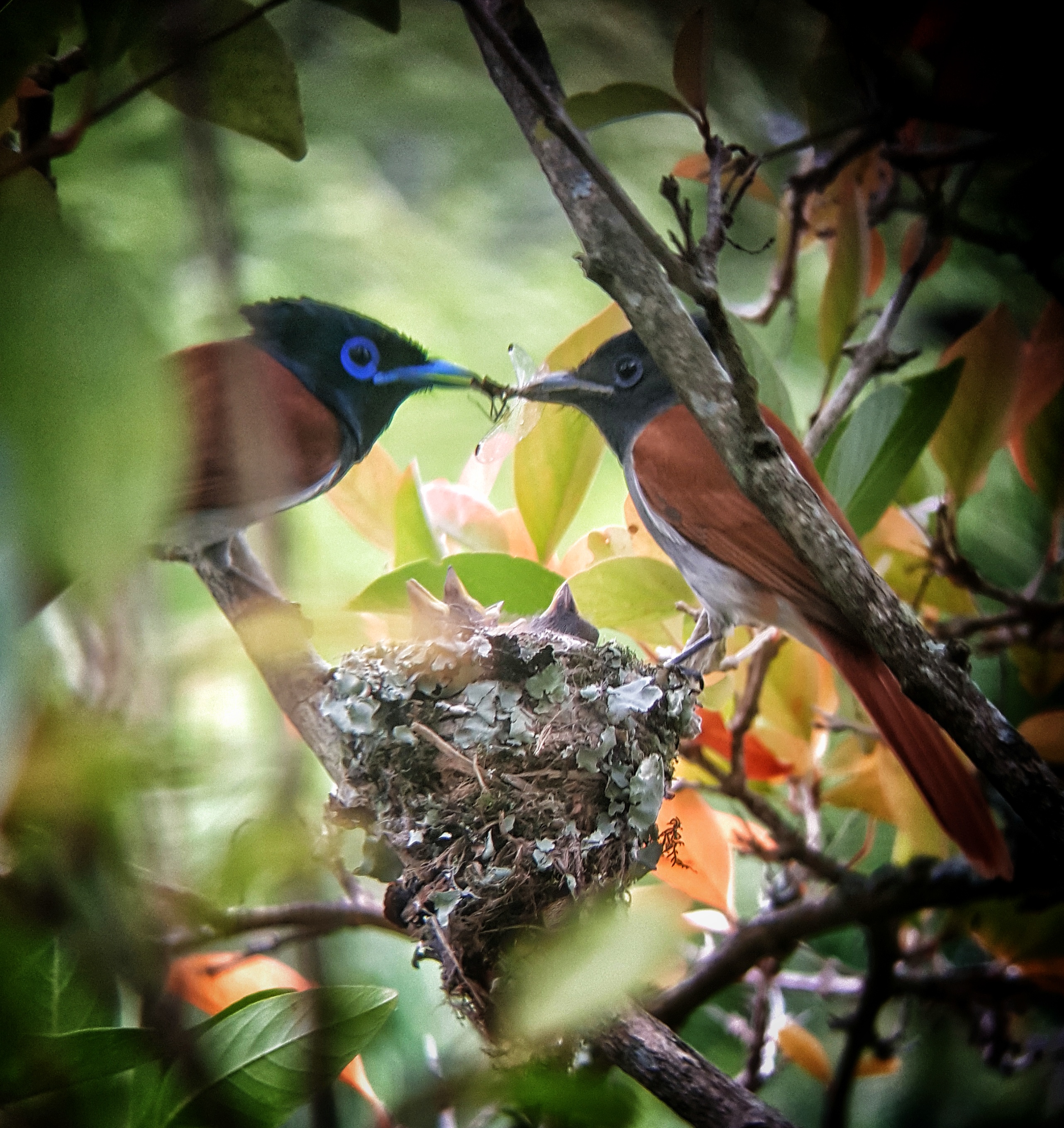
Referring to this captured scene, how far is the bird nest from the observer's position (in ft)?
1.63

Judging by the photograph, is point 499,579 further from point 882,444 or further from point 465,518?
point 882,444

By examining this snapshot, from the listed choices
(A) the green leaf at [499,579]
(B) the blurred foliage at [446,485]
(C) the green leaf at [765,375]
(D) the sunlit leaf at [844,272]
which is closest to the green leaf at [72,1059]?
(B) the blurred foliage at [446,485]

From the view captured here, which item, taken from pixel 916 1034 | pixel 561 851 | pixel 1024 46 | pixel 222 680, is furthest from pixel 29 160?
pixel 916 1034

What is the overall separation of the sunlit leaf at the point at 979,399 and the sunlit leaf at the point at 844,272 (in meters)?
0.09

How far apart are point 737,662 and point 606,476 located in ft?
0.57

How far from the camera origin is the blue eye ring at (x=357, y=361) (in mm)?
503

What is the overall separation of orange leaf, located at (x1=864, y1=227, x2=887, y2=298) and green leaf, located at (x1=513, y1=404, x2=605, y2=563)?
294mm

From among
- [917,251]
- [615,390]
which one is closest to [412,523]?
[615,390]

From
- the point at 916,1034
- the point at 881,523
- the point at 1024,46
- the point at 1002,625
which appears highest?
the point at 1024,46

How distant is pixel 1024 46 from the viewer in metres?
0.60

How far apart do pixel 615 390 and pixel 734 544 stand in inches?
5.2

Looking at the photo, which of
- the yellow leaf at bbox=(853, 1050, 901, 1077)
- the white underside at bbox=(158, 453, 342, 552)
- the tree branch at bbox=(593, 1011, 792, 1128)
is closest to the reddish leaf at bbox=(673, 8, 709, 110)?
the white underside at bbox=(158, 453, 342, 552)

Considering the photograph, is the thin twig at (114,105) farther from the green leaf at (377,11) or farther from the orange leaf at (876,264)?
the orange leaf at (876,264)

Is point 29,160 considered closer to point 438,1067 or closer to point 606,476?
point 606,476
